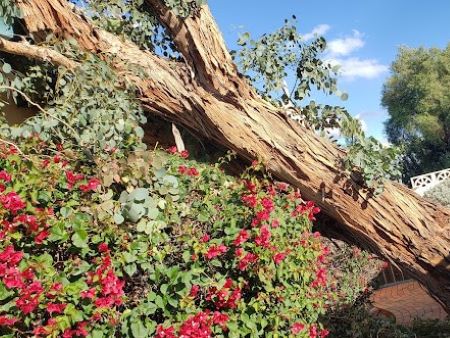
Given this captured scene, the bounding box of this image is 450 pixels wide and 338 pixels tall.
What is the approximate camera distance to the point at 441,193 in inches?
662

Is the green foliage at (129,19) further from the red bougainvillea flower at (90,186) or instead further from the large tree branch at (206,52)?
the red bougainvillea flower at (90,186)

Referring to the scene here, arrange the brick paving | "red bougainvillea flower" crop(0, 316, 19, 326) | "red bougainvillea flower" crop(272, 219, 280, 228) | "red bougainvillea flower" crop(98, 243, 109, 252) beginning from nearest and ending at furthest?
"red bougainvillea flower" crop(0, 316, 19, 326) → "red bougainvillea flower" crop(98, 243, 109, 252) → "red bougainvillea flower" crop(272, 219, 280, 228) → the brick paving

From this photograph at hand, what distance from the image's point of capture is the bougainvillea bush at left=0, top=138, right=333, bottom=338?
9.66 feet

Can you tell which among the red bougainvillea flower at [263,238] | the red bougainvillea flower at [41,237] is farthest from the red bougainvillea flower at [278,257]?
the red bougainvillea flower at [41,237]

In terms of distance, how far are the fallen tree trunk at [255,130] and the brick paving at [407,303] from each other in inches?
106

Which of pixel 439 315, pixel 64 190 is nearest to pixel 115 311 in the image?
pixel 64 190

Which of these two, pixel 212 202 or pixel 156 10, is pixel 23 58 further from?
pixel 212 202

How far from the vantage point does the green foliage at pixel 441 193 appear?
16.0m

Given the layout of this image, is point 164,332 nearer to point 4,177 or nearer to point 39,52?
point 4,177

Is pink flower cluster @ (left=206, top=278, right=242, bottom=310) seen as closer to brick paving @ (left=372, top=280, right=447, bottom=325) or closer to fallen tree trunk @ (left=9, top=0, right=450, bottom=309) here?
fallen tree trunk @ (left=9, top=0, right=450, bottom=309)

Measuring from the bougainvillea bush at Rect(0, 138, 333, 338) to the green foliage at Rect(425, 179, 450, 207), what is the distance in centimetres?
1347

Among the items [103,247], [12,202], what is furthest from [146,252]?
[12,202]

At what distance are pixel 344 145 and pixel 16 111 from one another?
4.30m

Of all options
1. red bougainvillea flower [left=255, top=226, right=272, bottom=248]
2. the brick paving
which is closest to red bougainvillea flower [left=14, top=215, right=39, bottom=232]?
red bougainvillea flower [left=255, top=226, right=272, bottom=248]
